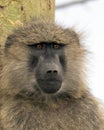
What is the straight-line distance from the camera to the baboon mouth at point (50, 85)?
7535 mm

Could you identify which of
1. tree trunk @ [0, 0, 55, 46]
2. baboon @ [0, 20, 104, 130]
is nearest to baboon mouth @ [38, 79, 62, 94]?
baboon @ [0, 20, 104, 130]

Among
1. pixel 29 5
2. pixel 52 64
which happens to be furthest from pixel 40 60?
pixel 29 5

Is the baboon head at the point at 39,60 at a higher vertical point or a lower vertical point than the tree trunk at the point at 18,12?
lower

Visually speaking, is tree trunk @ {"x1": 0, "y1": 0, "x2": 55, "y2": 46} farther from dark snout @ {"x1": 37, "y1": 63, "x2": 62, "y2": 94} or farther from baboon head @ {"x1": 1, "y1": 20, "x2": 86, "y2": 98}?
dark snout @ {"x1": 37, "y1": 63, "x2": 62, "y2": 94}

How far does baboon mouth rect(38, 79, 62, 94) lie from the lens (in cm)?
754

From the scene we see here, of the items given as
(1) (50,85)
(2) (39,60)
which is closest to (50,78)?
(1) (50,85)

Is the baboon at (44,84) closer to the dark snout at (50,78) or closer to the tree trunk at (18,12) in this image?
the dark snout at (50,78)

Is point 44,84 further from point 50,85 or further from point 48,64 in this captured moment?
point 48,64

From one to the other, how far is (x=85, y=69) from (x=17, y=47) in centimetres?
91

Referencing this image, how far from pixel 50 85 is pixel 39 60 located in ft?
1.11

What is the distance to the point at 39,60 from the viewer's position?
769cm

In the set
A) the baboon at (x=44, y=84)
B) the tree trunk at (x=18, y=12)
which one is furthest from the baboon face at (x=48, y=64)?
the tree trunk at (x=18, y=12)

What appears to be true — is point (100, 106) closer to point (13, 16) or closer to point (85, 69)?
point (85, 69)

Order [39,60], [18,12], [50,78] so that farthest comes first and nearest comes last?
[18,12], [39,60], [50,78]
